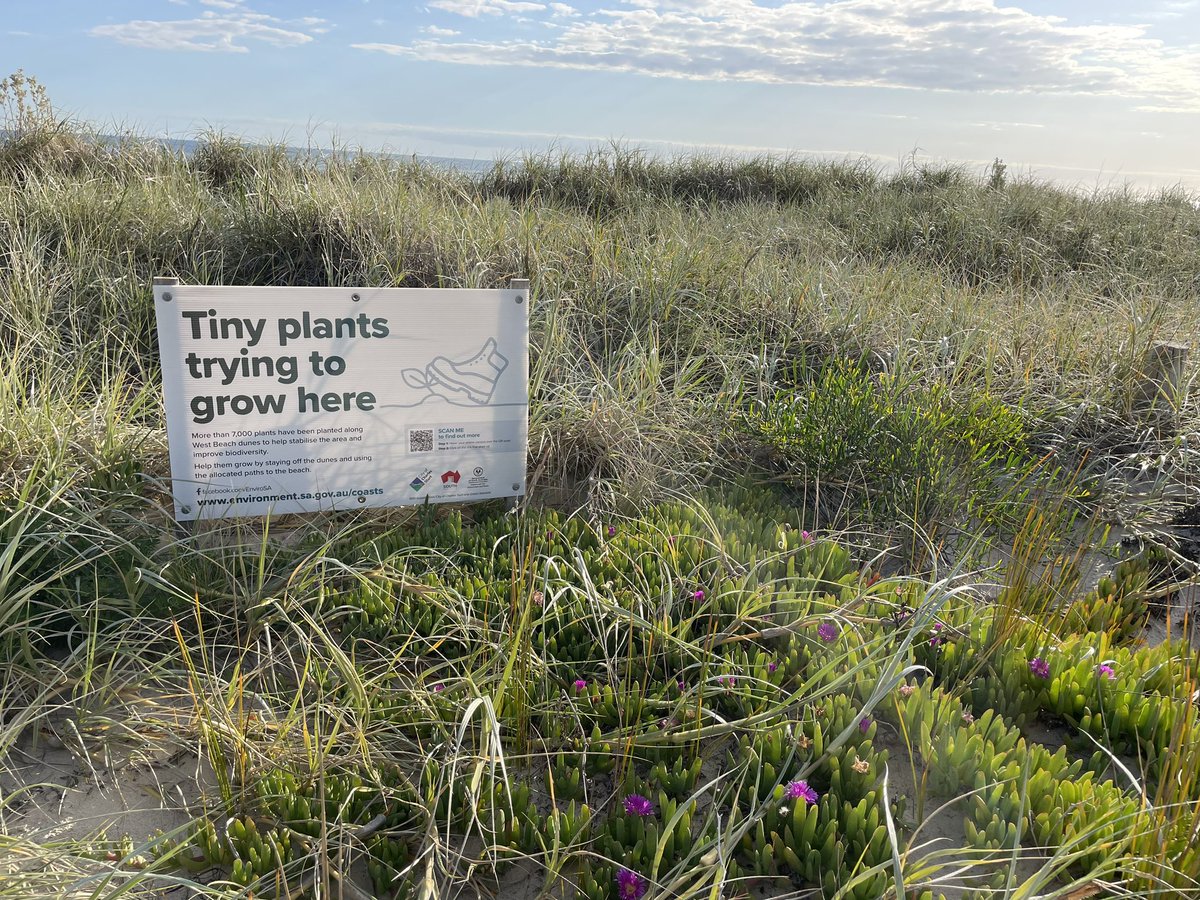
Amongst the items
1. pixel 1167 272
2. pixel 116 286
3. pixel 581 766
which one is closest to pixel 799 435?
pixel 581 766

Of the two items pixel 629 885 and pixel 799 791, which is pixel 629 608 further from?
pixel 629 885

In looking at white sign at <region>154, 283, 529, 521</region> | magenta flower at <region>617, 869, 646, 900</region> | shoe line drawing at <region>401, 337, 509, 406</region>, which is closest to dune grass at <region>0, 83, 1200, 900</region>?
magenta flower at <region>617, 869, 646, 900</region>

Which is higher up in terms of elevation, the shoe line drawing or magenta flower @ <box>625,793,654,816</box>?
the shoe line drawing

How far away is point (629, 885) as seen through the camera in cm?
197

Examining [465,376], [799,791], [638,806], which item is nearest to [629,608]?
[638,806]

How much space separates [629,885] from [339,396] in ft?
7.37

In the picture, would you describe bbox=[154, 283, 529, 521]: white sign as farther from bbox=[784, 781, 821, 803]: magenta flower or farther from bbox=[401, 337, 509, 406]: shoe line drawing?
bbox=[784, 781, 821, 803]: magenta flower

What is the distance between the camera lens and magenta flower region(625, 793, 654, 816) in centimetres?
214

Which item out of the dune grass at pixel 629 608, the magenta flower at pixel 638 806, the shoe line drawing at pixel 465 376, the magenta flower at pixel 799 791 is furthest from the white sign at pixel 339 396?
the magenta flower at pixel 799 791

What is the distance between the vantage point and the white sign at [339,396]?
3256mm

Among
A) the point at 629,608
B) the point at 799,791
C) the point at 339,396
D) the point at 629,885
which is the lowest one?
the point at 629,885

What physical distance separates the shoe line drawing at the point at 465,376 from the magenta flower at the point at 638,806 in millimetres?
1972

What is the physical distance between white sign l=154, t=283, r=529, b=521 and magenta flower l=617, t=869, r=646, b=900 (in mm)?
2025

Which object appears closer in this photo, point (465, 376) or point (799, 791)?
point (799, 791)
